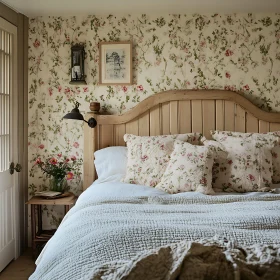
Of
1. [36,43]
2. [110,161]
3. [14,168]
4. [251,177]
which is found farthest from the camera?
[36,43]

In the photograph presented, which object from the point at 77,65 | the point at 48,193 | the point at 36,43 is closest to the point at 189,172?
the point at 48,193

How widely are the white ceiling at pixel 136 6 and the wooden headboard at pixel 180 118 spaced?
0.72 meters

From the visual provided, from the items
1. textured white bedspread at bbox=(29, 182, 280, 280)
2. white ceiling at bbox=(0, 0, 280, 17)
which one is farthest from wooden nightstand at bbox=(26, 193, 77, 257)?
white ceiling at bbox=(0, 0, 280, 17)

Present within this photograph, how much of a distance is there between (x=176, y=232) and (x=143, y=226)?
0.49ft

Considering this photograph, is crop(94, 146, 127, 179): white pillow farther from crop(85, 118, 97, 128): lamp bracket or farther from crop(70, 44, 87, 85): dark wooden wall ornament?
crop(70, 44, 87, 85): dark wooden wall ornament

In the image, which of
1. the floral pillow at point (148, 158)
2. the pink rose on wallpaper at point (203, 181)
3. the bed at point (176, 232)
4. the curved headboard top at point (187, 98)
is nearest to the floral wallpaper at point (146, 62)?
the curved headboard top at point (187, 98)

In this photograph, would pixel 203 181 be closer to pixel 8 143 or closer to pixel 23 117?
pixel 8 143

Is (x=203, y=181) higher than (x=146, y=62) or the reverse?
the reverse

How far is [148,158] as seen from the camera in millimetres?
3113

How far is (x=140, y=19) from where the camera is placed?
3676 mm

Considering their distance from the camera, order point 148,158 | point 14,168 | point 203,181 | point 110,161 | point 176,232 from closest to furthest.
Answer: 1. point 176,232
2. point 203,181
3. point 148,158
4. point 110,161
5. point 14,168

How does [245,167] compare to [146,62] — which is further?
[146,62]

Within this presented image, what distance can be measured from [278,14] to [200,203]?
6.96 ft

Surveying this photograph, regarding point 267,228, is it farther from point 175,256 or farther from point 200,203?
point 175,256
